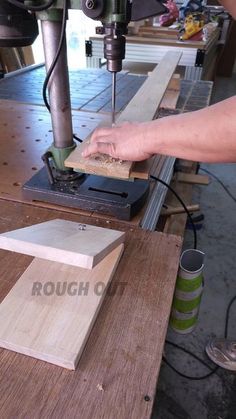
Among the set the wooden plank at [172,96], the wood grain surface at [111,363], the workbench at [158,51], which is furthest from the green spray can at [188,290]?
the workbench at [158,51]

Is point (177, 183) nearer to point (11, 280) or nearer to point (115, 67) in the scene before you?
point (115, 67)

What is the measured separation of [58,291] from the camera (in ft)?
1.57

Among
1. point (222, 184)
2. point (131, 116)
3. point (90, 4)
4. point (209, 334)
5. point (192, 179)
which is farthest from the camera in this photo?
point (222, 184)

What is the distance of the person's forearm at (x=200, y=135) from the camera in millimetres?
469

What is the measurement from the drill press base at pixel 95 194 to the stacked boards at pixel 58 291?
11 cm

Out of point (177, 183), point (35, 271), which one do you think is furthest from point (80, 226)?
point (177, 183)

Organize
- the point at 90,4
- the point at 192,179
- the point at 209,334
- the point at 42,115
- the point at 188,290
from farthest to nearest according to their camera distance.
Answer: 1. the point at 192,179
2. the point at 209,334
3. the point at 42,115
4. the point at 188,290
5. the point at 90,4

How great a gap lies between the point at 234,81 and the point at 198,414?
5447 millimetres

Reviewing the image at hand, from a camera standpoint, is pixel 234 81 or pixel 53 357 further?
pixel 234 81

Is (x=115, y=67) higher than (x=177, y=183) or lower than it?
higher

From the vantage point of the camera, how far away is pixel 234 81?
5359mm

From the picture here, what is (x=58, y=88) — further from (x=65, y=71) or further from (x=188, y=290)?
(x=188, y=290)

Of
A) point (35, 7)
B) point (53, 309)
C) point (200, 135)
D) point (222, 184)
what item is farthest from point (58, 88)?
point (222, 184)

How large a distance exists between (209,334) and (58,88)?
4.25 ft
